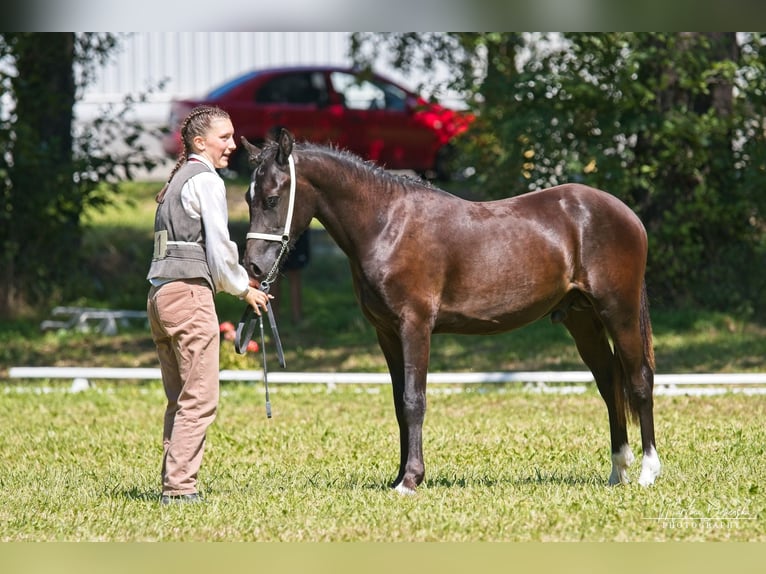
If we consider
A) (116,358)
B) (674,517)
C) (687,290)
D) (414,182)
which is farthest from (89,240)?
(674,517)

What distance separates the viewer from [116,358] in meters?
15.4

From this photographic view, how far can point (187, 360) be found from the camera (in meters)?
6.69

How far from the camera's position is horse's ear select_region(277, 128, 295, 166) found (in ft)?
22.4

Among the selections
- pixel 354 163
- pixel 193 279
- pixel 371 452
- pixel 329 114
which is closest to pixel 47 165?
pixel 329 114

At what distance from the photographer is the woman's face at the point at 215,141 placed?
6.78 metres

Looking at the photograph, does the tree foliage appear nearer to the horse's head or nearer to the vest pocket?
the horse's head

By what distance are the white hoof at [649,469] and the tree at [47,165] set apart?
34.6 feet

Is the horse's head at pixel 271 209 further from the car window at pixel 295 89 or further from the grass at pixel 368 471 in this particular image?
the car window at pixel 295 89

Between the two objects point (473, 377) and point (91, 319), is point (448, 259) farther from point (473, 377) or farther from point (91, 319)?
point (91, 319)

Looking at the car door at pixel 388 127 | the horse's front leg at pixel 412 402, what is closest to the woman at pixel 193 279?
the horse's front leg at pixel 412 402

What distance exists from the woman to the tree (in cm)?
965

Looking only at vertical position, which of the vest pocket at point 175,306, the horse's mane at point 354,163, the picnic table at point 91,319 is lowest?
the picnic table at point 91,319

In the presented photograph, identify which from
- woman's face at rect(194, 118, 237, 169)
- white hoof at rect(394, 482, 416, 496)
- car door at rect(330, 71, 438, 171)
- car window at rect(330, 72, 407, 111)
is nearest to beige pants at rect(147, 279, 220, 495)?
woman's face at rect(194, 118, 237, 169)

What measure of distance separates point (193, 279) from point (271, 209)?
2.01 ft
